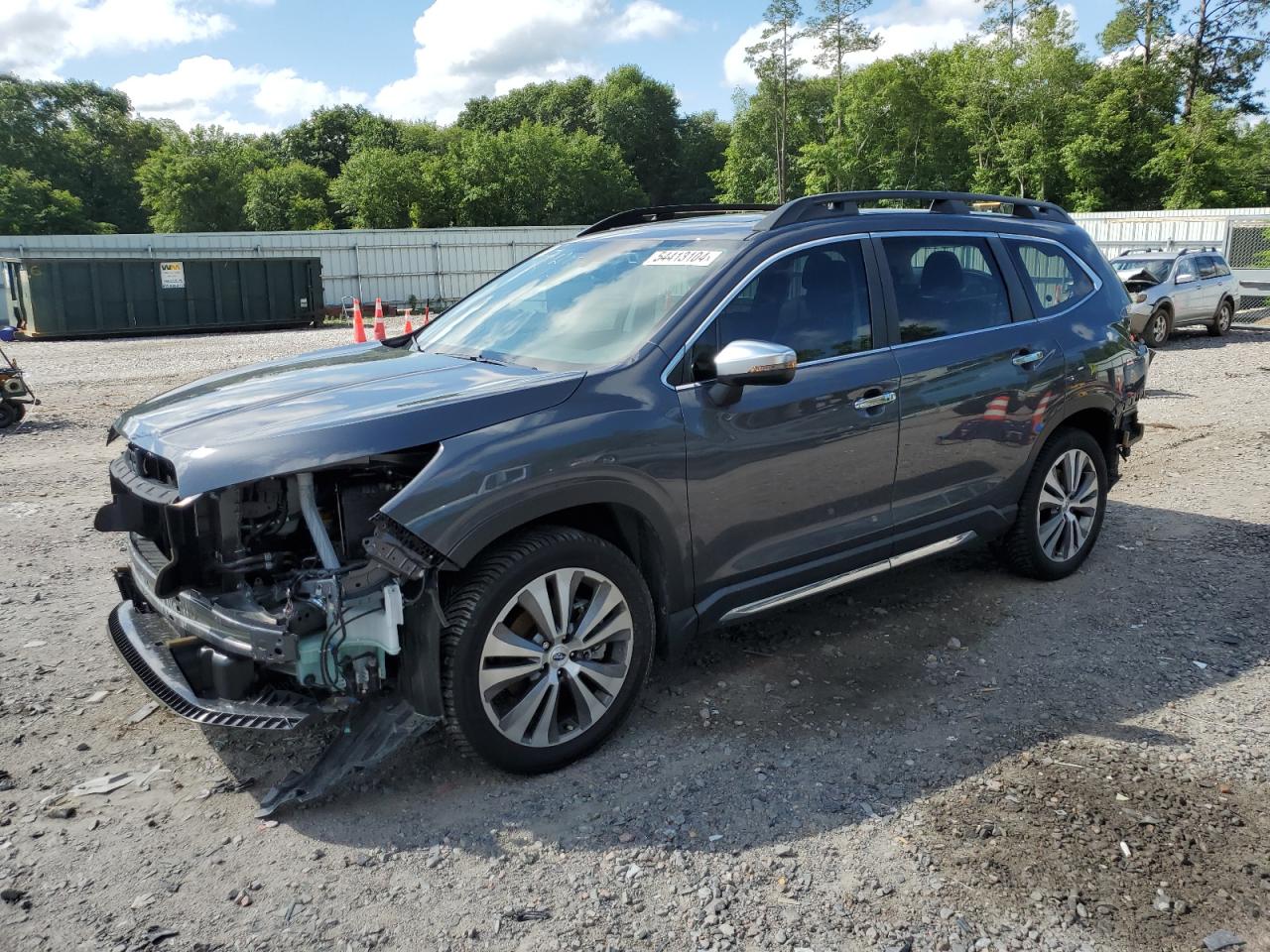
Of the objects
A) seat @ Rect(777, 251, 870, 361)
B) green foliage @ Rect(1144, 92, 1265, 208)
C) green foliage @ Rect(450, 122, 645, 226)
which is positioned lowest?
seat @ Rect(777, 251, 870, 361)

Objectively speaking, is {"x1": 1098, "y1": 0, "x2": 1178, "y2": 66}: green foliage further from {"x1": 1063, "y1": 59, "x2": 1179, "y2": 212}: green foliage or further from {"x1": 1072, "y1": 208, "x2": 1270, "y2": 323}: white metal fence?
{"x1": 1072, "y1": 208, "x2": 1270, "y2": 323}: white metal fence

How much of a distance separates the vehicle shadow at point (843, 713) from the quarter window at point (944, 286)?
4.63 ft

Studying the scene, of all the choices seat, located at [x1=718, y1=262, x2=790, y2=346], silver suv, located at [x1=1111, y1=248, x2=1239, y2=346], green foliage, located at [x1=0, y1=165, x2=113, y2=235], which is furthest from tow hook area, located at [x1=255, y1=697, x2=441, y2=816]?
green foliage, located at [x1=0, y1=165, x2=113, y2=235]

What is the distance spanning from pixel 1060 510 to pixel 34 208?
198ft

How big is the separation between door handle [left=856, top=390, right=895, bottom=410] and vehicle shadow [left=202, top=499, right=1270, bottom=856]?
91 centimetres

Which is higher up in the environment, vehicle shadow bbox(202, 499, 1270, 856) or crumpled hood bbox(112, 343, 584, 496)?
crumpled hood bbox(112, 343, 584, 496)

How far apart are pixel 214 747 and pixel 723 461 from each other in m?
2.20

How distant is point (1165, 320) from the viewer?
58.3ft

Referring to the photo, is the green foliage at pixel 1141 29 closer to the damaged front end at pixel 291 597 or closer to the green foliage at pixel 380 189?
the green foliage at pixel 380 189

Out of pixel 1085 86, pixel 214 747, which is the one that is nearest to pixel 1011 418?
pixel 214 747

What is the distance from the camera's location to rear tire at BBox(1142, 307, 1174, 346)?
685 inches

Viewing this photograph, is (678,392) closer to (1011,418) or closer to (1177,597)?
(1011,418)

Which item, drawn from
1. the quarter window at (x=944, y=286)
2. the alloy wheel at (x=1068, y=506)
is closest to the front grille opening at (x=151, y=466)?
the quarter window at (x=944, y=286)

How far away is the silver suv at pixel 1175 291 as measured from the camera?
17.4 meters
